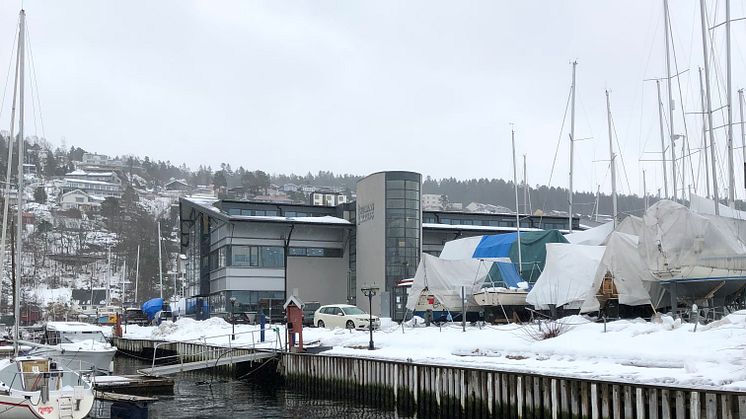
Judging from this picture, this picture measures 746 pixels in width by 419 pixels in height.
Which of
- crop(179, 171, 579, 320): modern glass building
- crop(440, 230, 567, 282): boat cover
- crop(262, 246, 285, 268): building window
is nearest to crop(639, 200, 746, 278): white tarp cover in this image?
crop(440, 230, 567, 282): boat cover

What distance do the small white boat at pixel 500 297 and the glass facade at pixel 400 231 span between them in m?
19.5

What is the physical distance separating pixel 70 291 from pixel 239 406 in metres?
103

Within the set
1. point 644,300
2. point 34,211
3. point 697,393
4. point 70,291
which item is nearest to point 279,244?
point 644,300

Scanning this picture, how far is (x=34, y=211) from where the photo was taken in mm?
164000

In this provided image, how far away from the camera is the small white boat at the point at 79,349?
112ft

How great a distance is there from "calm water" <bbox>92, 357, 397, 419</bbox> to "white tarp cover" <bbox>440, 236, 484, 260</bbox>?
61.5 ft

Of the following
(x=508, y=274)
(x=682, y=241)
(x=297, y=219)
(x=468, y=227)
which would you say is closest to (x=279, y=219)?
(x=297, y=219)

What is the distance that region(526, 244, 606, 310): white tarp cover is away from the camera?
35000 millimetres

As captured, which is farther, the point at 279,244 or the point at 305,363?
the point at 279,244

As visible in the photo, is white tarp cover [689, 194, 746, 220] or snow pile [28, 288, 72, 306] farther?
snow pile [28, 288, 72, 306]

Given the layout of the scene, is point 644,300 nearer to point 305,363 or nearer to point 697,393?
point 305,363

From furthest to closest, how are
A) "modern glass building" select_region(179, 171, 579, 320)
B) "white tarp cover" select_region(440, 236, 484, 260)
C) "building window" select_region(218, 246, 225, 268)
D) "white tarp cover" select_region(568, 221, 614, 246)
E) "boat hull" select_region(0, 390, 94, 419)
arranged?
"building window" select_region(218, 246, 225, 268) < "modern glass building" select_region(179, 171, 579, 320) < "white tarp cover" select_region(440, 236, 484, 260) < "white tarp cover" select_region(568, 221, 614, 246) < "boat hull" select_region(0, 390, 94, 419)

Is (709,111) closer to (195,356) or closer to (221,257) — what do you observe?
(195,356)

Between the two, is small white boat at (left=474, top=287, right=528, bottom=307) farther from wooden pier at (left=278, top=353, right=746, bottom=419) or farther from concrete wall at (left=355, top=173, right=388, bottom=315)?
concrete wall at (left=355, top=173, right=388, bottom=315)
